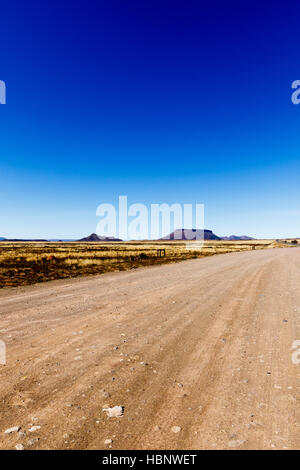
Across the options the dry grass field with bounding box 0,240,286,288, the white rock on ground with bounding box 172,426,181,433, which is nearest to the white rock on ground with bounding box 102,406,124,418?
the white rock on ground with bounding box 172,426,181,433

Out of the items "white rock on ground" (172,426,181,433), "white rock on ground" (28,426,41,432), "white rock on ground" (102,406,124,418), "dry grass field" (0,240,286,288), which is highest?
"white rock on ground" (172,426,181,433)

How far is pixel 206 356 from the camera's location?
4.74 m

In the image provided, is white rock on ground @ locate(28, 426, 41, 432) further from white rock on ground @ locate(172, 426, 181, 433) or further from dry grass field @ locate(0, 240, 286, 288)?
dry grass field @ locate(0, 240, 286, 288)

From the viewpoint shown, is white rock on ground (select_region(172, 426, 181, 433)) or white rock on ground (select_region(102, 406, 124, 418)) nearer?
white rock on ground (select_region(172, 426, 181, 433))

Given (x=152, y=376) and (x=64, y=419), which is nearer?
(x=64, y=419)

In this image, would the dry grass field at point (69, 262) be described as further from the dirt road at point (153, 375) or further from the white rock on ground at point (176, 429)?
the white rock on ground at point (176, 429)

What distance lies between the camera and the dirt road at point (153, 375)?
2.87 metres

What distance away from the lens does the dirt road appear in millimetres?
2865

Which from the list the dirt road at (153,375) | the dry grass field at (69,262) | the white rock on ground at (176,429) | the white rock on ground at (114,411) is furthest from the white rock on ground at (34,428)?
the dry grass field at (69,262)

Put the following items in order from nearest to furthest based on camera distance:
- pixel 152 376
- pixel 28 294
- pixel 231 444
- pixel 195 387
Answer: pixel 231 444 → pixel 195 387 → pixel 152 376 → pixel 28 294

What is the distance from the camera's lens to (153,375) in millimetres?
4125
